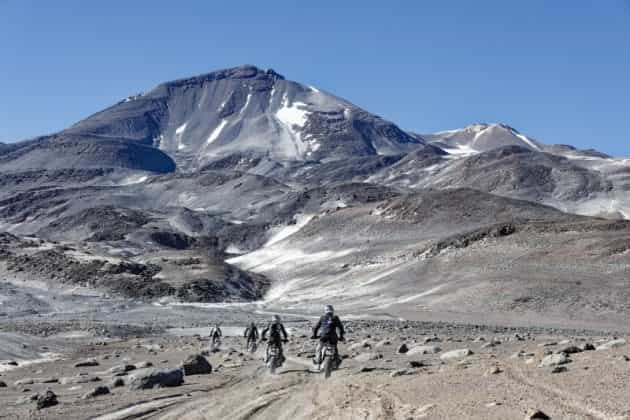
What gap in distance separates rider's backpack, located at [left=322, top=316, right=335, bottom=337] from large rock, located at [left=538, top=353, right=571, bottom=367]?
555 centimetres

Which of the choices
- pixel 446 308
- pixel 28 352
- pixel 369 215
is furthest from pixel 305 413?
pixel 369 215

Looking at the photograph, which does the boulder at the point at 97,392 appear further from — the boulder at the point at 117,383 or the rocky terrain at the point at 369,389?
the boulder at the point at 117,383

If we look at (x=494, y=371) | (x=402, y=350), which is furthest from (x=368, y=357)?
(x=494, y=371)

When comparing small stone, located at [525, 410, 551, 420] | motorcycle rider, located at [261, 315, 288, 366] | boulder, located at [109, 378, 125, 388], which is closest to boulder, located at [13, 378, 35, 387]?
boulder, located at [109, 378, 125, 388]

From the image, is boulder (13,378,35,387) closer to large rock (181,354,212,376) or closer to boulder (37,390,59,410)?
large rock (181,354,212,376)

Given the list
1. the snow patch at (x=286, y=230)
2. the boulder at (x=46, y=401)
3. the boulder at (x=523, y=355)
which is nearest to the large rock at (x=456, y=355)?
the boulder at (x=523, y=355)

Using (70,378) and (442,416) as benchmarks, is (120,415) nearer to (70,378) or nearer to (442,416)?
(442,416)

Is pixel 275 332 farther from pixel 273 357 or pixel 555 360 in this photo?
pixel 555 360

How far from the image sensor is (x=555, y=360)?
1797 cm

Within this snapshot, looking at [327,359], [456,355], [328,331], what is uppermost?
[328,331]

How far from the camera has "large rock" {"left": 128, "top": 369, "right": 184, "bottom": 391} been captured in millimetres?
21138

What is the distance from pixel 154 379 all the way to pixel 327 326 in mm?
4280

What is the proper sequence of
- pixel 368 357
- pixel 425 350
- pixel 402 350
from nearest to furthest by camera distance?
pixel 368 357, pixel 425 350, pixel 402 350

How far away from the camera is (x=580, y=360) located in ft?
59.5
